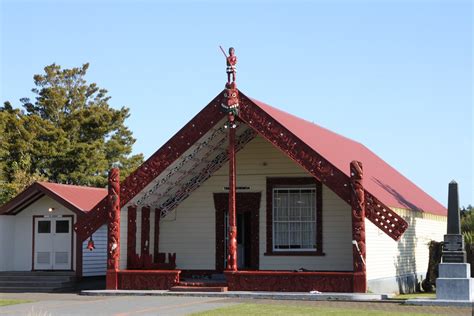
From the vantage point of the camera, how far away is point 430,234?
28.8 meters

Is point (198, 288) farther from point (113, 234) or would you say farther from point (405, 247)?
point (405, 247)

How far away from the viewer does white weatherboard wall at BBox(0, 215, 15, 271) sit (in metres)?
27.5

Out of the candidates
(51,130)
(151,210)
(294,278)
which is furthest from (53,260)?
(51,130)

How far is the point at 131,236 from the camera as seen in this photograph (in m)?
24.1

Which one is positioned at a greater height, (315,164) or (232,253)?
(315,164)

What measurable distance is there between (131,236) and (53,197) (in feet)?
12.6

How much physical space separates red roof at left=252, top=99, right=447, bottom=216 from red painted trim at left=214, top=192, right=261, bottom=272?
8.79 ft

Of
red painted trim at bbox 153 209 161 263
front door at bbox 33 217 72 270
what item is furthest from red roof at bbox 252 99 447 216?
front door at bbox 33 217 72 270

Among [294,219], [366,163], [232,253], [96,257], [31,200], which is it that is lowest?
[96,257]

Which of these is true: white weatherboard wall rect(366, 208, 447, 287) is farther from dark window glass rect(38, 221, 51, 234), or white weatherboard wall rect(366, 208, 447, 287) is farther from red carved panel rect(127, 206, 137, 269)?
dark window glass rect(38, 221, 51, 234)

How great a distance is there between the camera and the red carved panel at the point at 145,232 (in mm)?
25125

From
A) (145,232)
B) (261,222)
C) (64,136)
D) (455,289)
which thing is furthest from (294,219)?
(64,136)

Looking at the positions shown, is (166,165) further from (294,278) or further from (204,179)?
(294,278)

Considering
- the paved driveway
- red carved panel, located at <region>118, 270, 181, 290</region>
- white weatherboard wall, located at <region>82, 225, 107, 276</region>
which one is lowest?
the paved driveway
